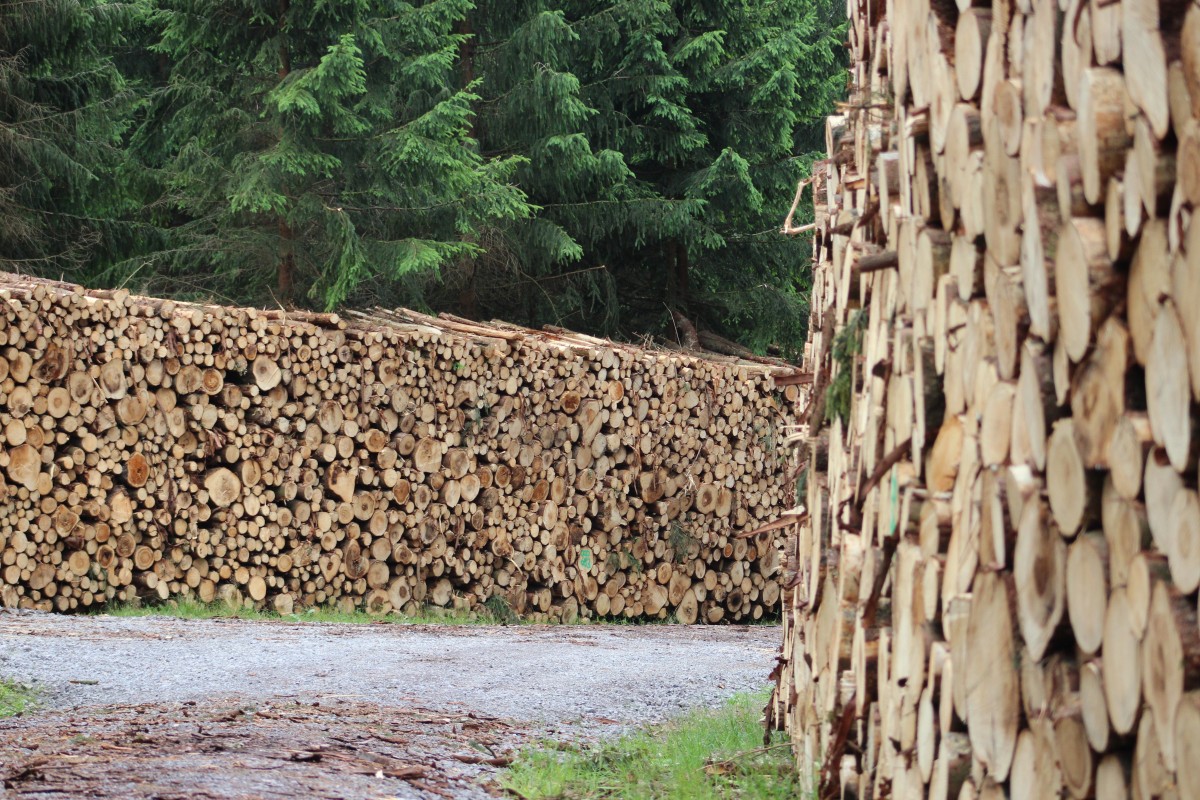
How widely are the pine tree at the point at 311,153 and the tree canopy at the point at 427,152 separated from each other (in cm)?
3

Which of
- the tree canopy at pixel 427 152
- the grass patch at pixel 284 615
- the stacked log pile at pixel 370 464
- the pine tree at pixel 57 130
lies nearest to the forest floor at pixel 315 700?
the grass patch at pixel 284 615

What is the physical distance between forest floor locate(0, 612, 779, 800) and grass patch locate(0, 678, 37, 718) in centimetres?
6

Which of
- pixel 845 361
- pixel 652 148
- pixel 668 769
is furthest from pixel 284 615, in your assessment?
pixel 652 148

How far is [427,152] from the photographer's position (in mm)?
12492

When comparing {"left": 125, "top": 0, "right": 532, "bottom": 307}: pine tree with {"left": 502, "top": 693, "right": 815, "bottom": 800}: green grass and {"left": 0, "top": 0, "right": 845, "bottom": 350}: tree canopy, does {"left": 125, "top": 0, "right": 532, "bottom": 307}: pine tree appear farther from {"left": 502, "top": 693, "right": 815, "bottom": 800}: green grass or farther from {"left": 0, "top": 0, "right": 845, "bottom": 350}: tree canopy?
{"left": 502, "top": 693, "right": 815, "bottom": 800}: green grass

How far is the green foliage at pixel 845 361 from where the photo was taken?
3236 mm

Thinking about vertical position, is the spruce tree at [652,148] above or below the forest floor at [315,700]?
above

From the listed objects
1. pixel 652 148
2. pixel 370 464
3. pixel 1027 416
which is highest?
pixel 652 148

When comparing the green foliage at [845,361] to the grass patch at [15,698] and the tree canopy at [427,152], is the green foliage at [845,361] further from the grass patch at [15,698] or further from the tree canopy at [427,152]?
the tree canopy at [427,152]

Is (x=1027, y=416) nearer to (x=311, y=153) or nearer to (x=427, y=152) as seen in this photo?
(x=427, y=152)

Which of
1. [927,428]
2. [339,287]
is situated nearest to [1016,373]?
[927,428]

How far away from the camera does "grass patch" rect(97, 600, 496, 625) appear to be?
26.9 feet

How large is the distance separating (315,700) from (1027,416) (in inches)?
148

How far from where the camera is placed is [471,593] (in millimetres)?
10133
